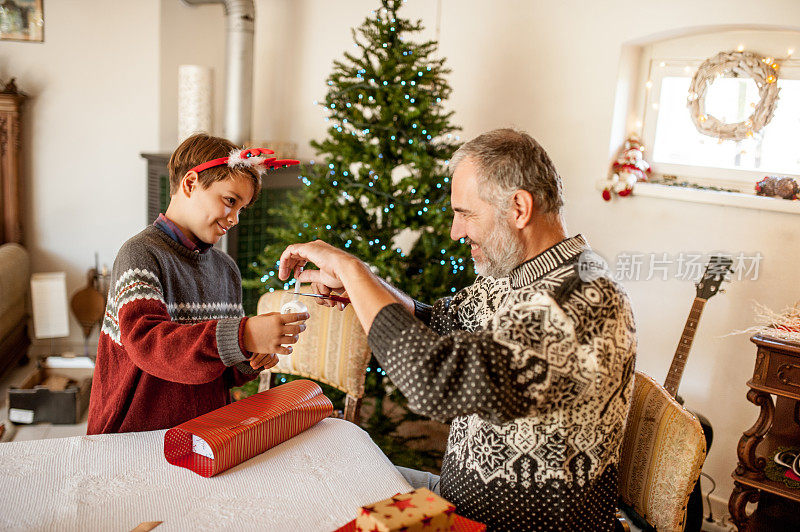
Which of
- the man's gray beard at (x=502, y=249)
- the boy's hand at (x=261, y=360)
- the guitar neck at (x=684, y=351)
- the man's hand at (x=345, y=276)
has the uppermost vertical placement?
the man's gray beard at (x=502, y=249)

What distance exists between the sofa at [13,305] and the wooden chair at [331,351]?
238 centimetres

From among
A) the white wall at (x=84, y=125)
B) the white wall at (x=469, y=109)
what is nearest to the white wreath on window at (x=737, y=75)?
the white wall at (x=469, y=109)

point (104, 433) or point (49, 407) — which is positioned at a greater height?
point (104, 433)

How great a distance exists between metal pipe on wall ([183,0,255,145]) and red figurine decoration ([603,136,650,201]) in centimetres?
224

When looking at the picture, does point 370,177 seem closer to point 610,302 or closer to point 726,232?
point 726,232

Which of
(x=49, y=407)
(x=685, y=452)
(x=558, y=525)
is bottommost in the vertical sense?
(x=49, y=407)

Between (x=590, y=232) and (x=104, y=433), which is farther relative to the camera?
(x=590, y=232)

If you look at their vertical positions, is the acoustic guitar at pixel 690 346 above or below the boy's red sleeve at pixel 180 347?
below

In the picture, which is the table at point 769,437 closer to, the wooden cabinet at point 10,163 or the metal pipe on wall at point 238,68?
the metal pipe on wall at point 238,68

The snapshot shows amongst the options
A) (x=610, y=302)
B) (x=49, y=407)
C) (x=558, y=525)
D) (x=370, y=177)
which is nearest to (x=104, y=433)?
(x=558, y=525)

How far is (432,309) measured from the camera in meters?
1.78

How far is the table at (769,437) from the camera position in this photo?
7.56 ft

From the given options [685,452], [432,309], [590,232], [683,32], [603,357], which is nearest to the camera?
[603,357]

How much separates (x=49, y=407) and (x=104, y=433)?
2.35 meters
